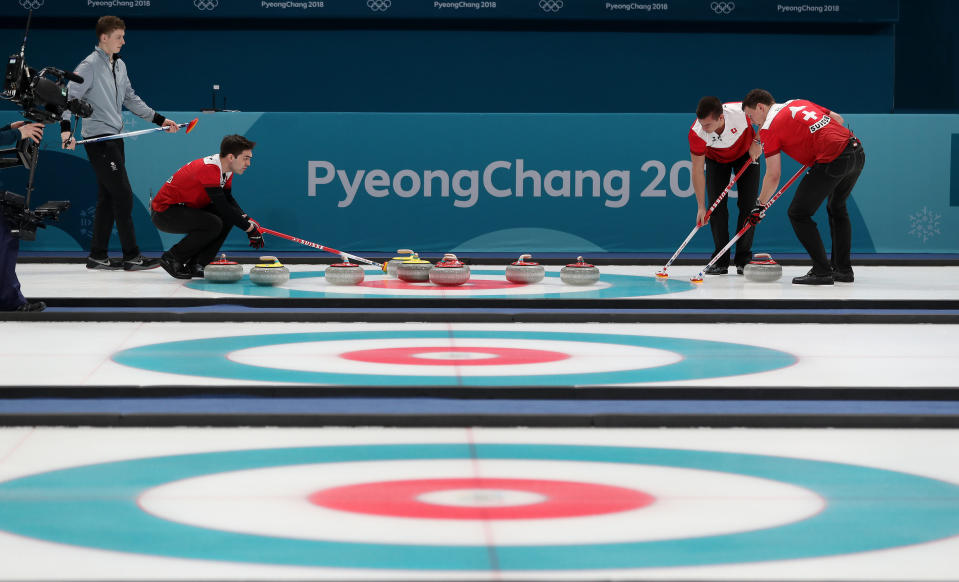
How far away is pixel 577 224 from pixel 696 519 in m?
8.13

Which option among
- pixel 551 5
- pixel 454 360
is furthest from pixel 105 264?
pixel 551 5

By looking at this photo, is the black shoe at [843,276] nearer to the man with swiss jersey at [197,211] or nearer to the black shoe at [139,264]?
the man with swiss jersey at [197,211]

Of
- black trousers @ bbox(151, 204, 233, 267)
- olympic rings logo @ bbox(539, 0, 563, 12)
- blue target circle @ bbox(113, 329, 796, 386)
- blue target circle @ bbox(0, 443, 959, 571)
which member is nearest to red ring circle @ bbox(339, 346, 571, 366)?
blue target circle @ bbox(113, 329, 796, 386)

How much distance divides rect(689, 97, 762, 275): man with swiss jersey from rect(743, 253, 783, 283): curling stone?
48 centimetres

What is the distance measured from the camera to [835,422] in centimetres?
436

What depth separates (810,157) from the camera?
872cm

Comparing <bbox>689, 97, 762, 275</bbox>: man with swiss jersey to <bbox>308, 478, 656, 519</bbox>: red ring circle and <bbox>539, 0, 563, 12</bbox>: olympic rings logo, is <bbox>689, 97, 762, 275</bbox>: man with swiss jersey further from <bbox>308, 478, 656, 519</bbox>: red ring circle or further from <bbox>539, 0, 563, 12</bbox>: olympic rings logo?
<bbox>308, 478, 656, 519</bbox>: red ring circle

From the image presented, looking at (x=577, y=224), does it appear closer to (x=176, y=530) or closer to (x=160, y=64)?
(x=160, y=64)

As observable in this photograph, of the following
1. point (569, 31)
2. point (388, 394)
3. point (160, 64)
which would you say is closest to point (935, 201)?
point (569, 31)

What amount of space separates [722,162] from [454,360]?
4.41 meters

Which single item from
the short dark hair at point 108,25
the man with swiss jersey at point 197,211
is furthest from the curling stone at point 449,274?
the short dark hair at point 108,25

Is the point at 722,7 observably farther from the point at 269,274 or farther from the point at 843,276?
the point at 269,274

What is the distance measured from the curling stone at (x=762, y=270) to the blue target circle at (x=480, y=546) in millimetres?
5139

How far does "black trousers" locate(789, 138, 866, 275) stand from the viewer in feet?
28.2
